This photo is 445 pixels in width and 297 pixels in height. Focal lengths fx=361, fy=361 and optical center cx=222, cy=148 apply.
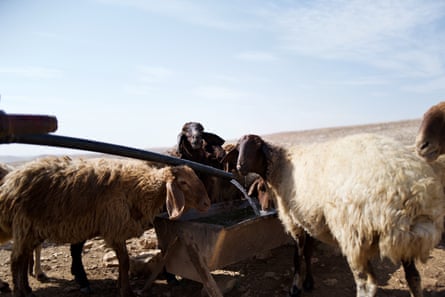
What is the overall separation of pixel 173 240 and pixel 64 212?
1.44 m

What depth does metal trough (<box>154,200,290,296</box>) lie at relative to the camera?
452 cm

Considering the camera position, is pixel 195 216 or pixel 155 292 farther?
pixel 195 216

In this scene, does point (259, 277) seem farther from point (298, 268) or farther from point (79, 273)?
point (79, 273)

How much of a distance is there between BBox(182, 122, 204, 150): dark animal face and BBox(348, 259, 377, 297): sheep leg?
3.38m

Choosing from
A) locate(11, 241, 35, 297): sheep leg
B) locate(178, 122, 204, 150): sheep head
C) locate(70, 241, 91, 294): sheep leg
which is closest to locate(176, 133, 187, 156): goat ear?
locate(178, 122, 204, 150): sheep head

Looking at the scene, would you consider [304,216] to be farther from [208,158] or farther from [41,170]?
[41,170]

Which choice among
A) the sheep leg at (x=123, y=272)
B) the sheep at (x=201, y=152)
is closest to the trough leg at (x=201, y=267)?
the sheep leg at (x=123, y=272)

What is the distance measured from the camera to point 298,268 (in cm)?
506

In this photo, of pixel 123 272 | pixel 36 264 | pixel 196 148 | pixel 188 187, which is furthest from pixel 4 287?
pixel 196 148

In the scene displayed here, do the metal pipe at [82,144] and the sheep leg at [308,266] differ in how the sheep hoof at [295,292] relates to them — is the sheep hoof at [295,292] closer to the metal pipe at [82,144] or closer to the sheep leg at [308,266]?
the sheep leg at [308,266]

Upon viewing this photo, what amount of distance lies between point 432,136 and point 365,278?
2091mm

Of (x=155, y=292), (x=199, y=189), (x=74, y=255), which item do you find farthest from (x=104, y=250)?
(x=199, y=189)

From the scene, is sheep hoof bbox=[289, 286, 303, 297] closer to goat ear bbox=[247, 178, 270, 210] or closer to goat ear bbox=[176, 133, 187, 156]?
goat ear bbox=[247, 178, 270, 210]

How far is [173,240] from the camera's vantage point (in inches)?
191
